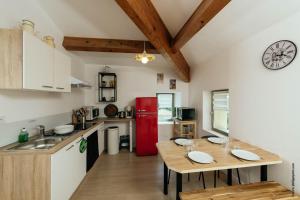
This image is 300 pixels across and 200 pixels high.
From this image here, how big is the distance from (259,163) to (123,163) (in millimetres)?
2458

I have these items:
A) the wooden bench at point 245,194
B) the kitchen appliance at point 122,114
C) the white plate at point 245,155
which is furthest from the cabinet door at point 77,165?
the white plate at point 245,155

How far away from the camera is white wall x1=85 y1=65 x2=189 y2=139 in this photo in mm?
4066

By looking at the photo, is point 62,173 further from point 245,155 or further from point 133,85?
point 133,85

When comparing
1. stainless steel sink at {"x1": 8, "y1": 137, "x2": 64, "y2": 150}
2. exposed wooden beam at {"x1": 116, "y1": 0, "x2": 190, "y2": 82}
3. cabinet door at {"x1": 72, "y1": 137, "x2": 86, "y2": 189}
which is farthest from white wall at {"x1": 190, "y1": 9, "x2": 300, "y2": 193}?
stainless steel sink at {"x1": 8, "y1": 137, "x2": 64, "y2": 150}

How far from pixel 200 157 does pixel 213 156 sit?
19 cm

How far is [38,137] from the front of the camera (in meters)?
2.03

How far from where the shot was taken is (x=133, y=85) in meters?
4.21

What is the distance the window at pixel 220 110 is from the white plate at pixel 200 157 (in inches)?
55.3

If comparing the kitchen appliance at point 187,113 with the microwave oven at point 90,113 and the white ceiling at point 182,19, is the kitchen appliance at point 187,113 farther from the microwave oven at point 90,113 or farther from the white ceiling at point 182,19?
the microwave oven at point 90,113

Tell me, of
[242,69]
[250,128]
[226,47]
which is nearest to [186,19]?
[226,47]

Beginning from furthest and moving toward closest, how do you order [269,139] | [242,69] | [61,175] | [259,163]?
[242,69] < [269,139] < [61,175] < [259,163]

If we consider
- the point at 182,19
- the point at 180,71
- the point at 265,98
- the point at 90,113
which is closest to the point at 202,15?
the point at 182,19

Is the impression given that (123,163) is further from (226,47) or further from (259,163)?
(226,47)

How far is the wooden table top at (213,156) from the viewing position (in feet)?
4.81
